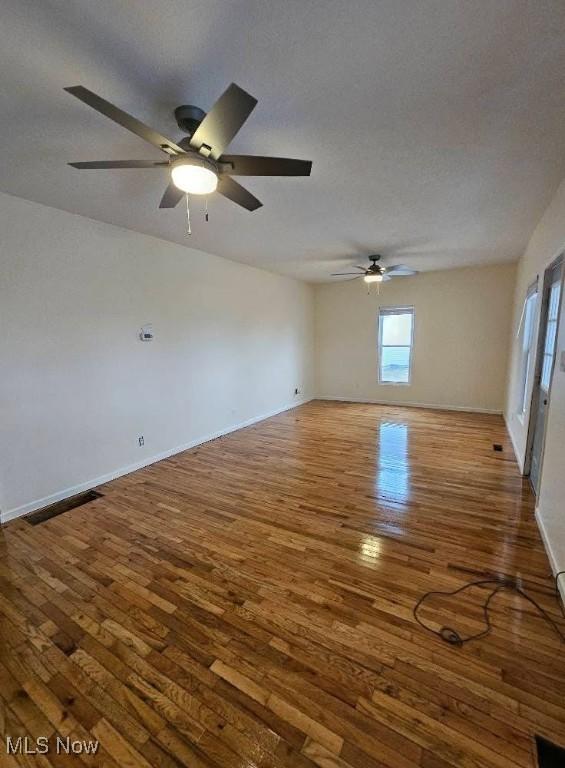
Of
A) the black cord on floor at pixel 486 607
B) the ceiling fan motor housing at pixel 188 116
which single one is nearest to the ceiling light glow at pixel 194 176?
the ceiling fan motor housing at pixel 188 116

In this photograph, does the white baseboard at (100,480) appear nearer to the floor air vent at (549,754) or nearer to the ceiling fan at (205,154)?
the ceiling fan at (205,154)

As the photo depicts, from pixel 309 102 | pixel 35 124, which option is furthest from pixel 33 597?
pixel 309 102

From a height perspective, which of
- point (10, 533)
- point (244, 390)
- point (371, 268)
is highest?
point (371, 268)

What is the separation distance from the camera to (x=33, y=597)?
74.0 inches

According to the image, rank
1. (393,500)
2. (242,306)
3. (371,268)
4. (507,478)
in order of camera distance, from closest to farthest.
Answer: (393,500)
(507,478)
(371,268)
(242,306)

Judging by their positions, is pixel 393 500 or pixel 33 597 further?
pixel 393 500

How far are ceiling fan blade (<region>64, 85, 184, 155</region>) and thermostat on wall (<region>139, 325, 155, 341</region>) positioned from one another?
7.88 ft

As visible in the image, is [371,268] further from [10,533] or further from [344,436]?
[10,533]

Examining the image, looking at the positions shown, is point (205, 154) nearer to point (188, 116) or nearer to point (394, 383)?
point (188, 116)

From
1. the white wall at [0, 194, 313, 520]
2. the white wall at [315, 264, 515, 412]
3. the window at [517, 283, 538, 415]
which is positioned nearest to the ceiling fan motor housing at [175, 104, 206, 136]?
the white wall at [0, 194, 313, 520]

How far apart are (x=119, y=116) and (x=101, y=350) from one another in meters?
2.44

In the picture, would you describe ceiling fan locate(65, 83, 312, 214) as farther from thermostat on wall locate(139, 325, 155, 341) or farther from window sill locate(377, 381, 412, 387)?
window sill locate(377, 381, 412, 387)

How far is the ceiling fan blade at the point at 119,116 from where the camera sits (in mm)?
1183

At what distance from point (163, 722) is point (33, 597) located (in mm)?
1182
